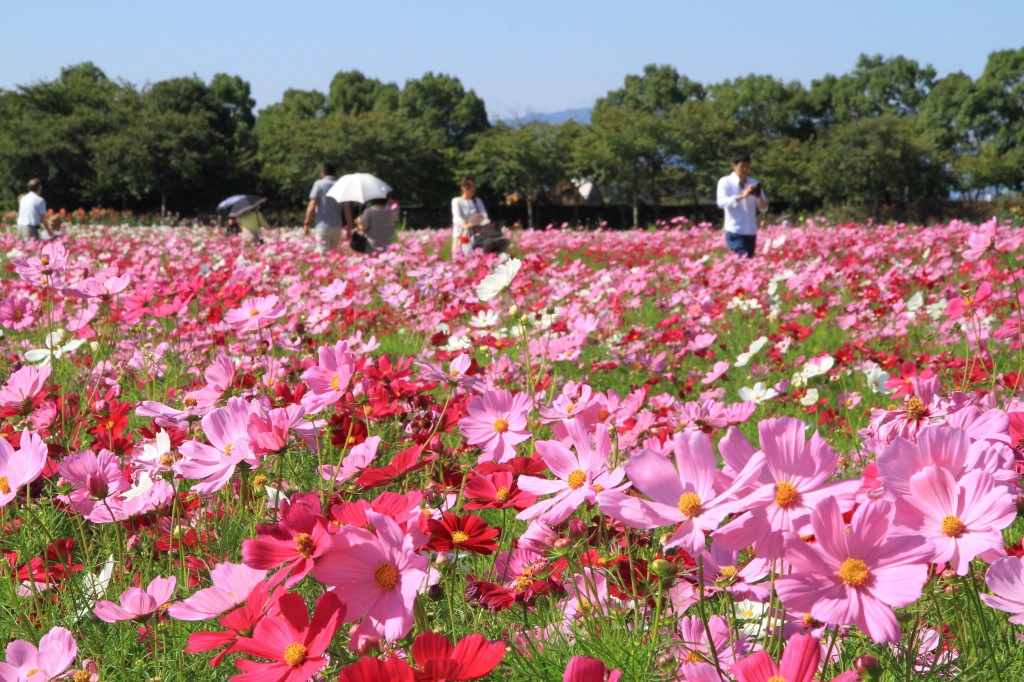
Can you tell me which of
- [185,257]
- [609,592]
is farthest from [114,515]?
[185,257]

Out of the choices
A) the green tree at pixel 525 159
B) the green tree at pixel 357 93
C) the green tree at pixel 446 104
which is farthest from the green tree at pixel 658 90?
the green tree at pixel 525 159

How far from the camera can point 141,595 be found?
1.04 metres

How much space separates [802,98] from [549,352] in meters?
56.1

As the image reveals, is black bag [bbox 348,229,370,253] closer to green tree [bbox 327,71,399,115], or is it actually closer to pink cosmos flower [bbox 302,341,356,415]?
pink cosmos flower [bbox 302,341,356,415]

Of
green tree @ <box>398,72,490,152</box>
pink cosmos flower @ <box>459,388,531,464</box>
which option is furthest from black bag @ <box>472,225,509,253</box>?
green tree @ <box>398,72,490,152</box>

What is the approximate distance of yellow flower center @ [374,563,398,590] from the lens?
812 millimetres

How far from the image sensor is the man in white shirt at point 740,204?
25.8ft

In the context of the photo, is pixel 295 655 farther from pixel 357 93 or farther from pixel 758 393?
pixel 357 93

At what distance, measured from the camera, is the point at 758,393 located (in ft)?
9.00

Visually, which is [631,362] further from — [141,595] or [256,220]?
[256,220]

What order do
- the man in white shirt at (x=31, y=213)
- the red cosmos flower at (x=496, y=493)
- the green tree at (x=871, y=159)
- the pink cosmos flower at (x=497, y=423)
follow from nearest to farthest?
1. the red cosmos flower at (x=496, y=493)
2. the pink cosmos flower at (x=497, y=423)
3. the man in white shirt at (x=31, y=213)
4. the green tree at (x=871, y=159)

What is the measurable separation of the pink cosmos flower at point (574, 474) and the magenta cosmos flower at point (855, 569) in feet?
1.03

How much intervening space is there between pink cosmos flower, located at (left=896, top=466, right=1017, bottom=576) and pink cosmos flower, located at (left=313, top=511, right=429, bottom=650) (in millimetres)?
430

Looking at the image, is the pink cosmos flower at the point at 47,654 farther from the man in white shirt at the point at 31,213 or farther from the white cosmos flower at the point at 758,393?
the man in white shirt at the point at 31,213
